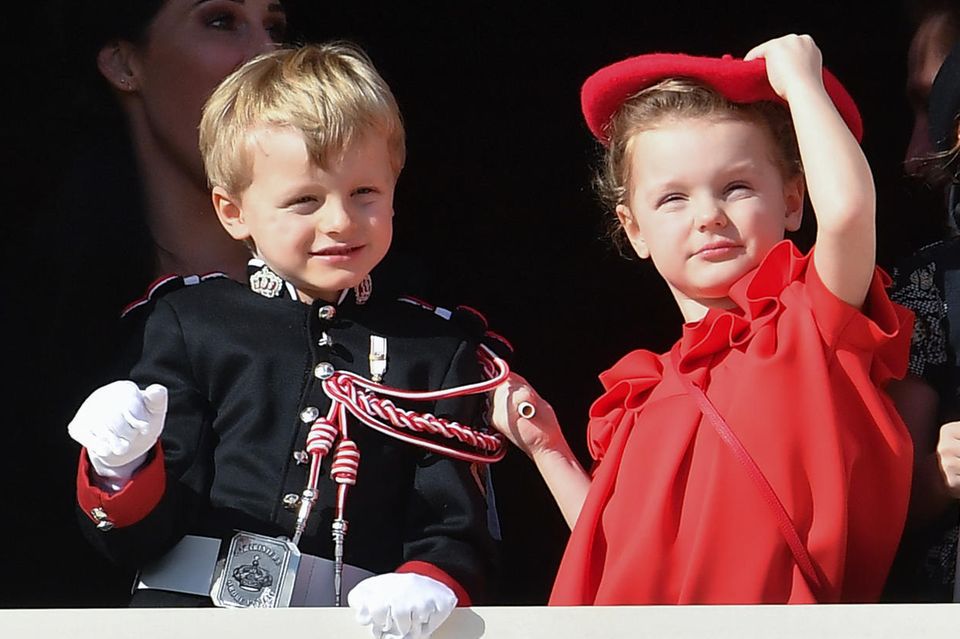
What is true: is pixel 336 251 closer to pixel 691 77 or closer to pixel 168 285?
pixel 168 285

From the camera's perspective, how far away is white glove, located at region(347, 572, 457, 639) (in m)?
2.01

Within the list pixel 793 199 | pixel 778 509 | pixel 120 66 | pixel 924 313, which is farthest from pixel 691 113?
pixel 120 66

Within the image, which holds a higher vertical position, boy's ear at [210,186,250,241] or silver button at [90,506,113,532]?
boy's ear at [210,186,250,241]

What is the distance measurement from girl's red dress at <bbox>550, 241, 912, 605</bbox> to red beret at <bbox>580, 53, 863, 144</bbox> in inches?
8.1

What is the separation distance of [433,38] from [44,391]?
761mm

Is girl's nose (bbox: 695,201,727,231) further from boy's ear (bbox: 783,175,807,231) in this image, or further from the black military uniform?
the black military uniform

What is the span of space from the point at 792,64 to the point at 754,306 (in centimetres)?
28

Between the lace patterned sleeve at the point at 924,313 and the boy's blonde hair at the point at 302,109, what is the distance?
2.12ft

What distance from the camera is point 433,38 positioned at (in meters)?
2.85

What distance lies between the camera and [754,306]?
7.07ft

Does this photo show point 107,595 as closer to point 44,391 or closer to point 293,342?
point 44,391

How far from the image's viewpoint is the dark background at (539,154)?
2850mm

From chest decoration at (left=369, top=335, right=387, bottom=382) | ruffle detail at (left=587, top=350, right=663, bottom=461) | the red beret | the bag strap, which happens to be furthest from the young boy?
the bag strap

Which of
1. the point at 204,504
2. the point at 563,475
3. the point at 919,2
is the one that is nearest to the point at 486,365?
the point at 563,475
